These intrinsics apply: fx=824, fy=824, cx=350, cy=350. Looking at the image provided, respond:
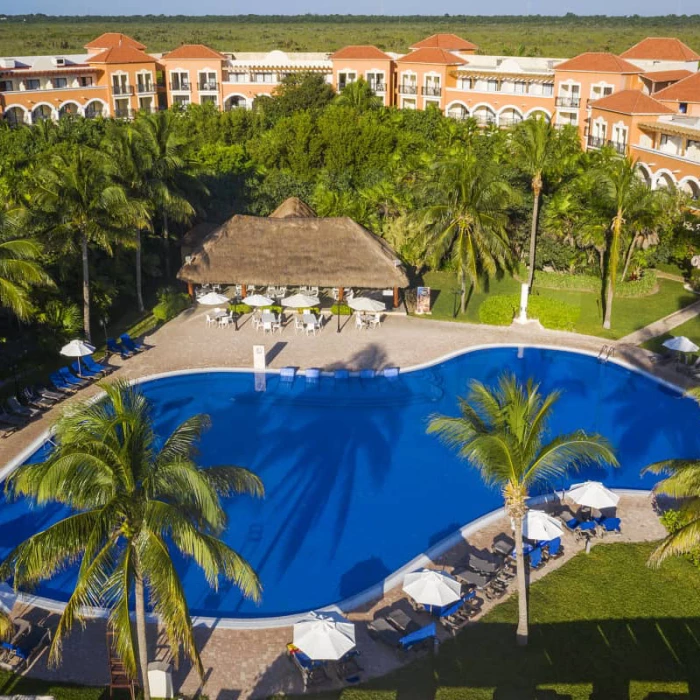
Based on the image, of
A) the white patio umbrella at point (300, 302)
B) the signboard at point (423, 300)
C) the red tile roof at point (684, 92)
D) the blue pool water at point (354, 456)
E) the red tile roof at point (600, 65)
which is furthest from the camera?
the red tile roof at point (600, 65)

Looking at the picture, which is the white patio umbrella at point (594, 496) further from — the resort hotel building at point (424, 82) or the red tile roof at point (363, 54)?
the red tile roof at point (363, 54)

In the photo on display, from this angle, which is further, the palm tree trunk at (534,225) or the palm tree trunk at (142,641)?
the palm tree trunk at (534,225)

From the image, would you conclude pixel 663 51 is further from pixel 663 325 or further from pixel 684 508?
pixel 684 508

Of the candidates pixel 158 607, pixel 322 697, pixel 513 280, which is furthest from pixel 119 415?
pixel 513 280

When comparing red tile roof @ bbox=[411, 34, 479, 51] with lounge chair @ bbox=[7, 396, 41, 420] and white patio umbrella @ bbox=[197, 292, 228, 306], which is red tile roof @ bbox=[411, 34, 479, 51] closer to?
white patio umbrella @ bbox=[197, 292, 228, 306]

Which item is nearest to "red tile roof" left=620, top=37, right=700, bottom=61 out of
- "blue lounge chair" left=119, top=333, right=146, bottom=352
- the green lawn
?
the green lawn

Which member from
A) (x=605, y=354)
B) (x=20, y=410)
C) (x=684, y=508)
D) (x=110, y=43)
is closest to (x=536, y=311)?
(x=605, y=354)

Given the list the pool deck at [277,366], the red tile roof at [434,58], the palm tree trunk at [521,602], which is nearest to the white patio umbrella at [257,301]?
the pool deck at [277,366]
